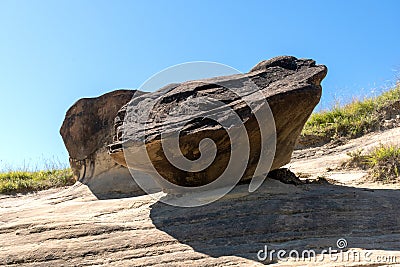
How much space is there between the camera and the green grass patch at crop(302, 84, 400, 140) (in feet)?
24.6

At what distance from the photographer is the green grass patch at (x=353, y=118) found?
7488mm

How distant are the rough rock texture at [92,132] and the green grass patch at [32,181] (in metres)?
1.78

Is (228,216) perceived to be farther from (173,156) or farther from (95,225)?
(95,225)

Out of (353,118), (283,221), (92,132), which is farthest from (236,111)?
(353,118)

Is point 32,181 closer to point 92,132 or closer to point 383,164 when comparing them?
point 92,132

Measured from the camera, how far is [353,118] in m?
7.99

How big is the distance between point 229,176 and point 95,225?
127 cm

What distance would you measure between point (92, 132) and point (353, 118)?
16.1 feet

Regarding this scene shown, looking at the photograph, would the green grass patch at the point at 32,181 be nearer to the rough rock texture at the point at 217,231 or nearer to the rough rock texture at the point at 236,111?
the rough rock texture at the point at 217,231

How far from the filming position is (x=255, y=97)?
368 cm

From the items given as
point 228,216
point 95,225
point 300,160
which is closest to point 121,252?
point 95,225

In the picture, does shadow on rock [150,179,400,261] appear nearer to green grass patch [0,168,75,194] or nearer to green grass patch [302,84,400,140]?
green grass patch [302,84,400,140]

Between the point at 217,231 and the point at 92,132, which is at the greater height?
the point at 92,132

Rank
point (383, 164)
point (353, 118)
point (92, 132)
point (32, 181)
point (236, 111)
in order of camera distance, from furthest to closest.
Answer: point (353, 118) < point (32, 181) < point (92, 132) < point (383, 164) < point (236, 111)
